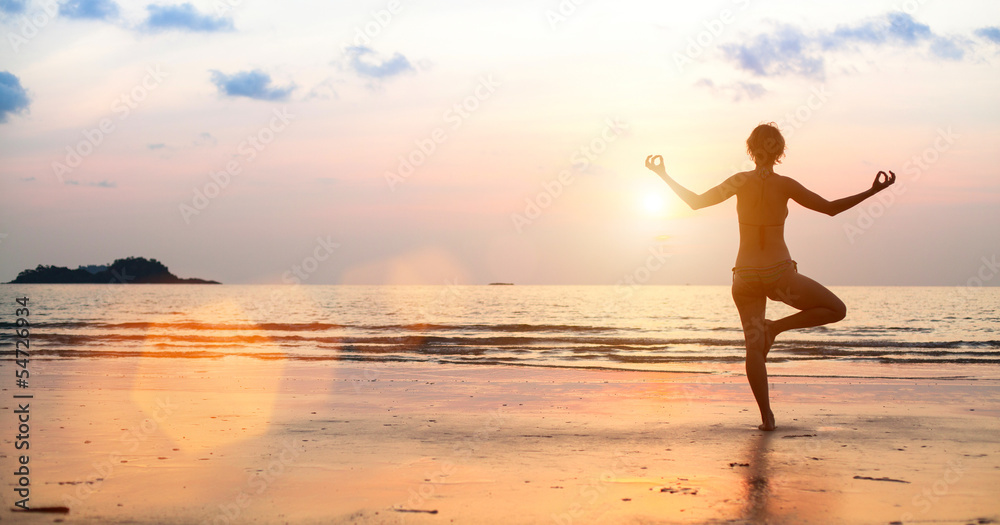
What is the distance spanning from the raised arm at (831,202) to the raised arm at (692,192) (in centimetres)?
48

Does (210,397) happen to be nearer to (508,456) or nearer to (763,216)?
(508,456)

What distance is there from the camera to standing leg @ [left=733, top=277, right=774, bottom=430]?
5.78 metres

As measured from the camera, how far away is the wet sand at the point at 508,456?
3.61 meters

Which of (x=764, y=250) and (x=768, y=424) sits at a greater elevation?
(x=764, y=250)

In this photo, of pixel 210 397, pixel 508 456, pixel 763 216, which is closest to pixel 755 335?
pixel 763 216

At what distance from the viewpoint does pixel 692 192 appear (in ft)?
18.7

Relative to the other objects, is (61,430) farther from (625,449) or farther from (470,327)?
(470,327)

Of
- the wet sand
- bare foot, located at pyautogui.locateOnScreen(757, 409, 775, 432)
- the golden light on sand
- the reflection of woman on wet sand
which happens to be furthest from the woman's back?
the golden light on sand

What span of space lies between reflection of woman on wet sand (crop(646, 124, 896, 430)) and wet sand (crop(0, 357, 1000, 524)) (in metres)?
0.86

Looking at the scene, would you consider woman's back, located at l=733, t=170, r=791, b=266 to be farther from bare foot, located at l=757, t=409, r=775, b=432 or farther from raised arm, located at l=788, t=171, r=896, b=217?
bare foot, located at l=757, t=409, r=775, b=432

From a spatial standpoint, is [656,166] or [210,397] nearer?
[656,166]

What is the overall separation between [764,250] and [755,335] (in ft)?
2.32

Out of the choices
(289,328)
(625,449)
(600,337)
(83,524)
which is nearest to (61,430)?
(83,524)

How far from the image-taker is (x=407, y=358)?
1744 centimetres
